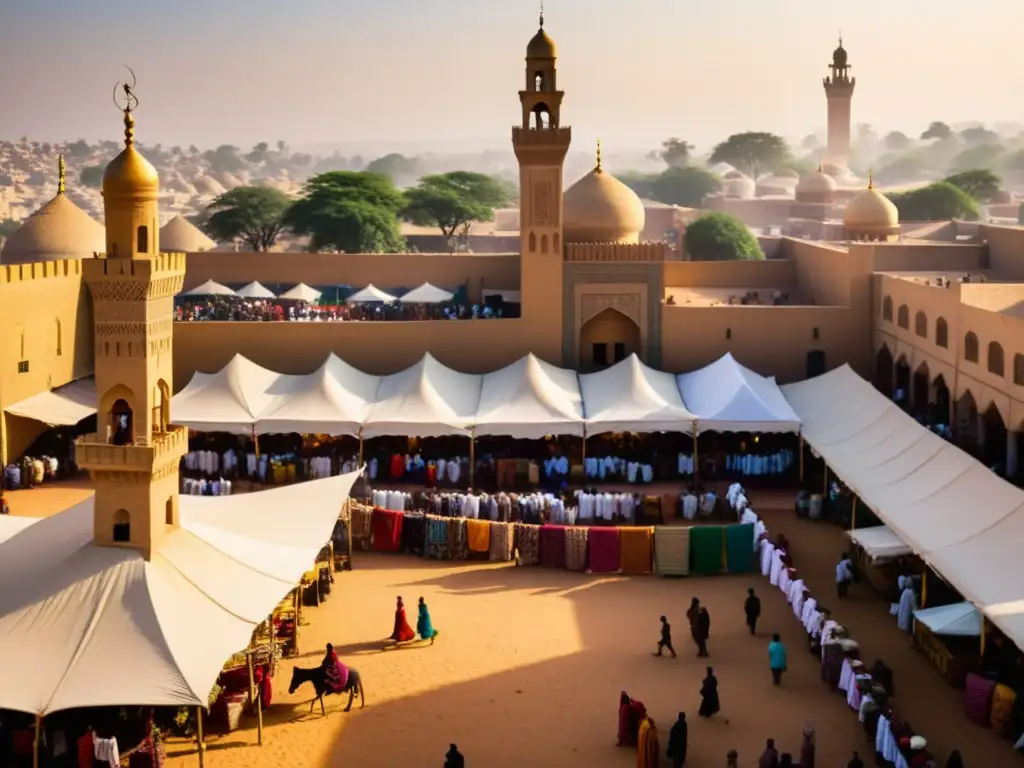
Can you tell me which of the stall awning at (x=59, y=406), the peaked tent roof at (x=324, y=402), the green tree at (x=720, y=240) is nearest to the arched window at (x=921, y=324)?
the peaked tent roof at (x=324, y=402)

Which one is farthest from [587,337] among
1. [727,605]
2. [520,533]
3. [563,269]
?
[727,605]

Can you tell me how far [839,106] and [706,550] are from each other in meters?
75.0

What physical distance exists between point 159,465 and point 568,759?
5574 millimetres

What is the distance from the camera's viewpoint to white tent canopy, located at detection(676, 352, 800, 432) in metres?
25.2

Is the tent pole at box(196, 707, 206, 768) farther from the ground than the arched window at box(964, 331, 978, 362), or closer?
Answer: closer

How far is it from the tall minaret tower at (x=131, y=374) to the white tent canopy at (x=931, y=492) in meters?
9.19

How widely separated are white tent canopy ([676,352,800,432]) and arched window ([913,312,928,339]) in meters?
2.84

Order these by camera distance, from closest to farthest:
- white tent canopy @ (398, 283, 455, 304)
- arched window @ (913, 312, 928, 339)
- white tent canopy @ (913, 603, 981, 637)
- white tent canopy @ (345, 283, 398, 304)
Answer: white tent canopy @ (913, 603, 981, 637)
arched window @ (913, 312, 928, 339)
white tent canopy @ (398, 283, 455, 304)
white tent canopy @ (345, 283, 398, 304)

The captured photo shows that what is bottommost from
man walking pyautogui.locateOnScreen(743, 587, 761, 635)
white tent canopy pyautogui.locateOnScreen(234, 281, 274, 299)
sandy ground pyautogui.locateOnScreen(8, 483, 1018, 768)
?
sandy ground pyautogui.locateOnScreen(8, 483, 1018, 768)

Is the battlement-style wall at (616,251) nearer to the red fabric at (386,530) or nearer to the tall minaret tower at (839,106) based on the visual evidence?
the red fabric at (386,530)

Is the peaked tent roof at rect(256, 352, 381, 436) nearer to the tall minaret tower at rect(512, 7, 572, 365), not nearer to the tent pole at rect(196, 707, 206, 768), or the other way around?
the tall minaret tower at rect(512, 7, 572, 365)

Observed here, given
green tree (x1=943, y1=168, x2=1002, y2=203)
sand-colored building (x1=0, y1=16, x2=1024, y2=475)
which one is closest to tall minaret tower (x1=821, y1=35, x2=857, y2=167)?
green tree (x1=943, y1=168, x2=1002, y2=203)

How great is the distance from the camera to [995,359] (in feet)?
75.2

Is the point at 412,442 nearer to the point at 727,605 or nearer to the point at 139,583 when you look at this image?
the point at 727,605
